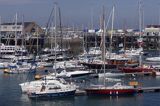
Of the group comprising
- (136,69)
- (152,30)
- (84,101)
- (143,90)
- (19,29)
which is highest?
(152,30)

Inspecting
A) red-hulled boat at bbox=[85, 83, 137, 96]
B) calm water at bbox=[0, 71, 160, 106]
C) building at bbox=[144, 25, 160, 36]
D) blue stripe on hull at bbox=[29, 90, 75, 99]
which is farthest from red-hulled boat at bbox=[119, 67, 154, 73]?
building at bbox=[144, 25, 160, 36]

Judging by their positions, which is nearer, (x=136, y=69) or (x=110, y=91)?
(x=110, y=91)

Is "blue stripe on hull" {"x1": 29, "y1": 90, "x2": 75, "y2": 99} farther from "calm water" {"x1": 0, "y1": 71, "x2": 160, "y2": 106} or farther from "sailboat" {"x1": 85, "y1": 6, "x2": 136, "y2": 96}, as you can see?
"sailboat" {"x1": 85, "y1": 6, "x2": 136, "y2": 96}

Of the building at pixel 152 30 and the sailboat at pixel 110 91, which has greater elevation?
the building at pixel 152 30

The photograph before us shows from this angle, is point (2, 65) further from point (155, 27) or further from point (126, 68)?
point (155, 27)

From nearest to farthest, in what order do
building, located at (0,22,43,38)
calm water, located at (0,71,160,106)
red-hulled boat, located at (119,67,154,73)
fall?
calm water, located at (0,71,160,106) → red-hulled boat, located at (119,67,154,73) → building, located at (0,22,43,38)

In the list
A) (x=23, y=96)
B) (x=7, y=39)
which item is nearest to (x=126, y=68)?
(x=23, y=96)

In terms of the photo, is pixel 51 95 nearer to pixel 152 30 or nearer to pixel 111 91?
pixel 111 91

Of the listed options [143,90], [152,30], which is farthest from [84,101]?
[152,30]

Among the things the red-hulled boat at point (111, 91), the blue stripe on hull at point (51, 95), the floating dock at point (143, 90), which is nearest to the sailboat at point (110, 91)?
the red-hulled boat at point (111, 91)

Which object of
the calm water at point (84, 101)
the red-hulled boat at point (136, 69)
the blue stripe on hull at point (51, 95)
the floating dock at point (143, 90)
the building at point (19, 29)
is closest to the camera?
the calm water at point (84, 101)

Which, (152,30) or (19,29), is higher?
(152,30)

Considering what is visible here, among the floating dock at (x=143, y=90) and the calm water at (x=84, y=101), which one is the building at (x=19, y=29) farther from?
the calm water at (x=84, y=101)

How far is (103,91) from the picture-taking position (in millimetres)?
33062
